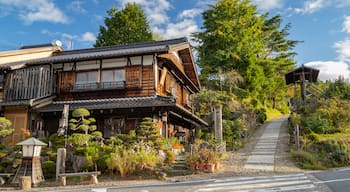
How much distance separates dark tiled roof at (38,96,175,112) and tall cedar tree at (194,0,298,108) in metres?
15.7

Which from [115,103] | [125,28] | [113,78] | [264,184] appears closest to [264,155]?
[264,184]

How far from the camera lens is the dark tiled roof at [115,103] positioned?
43.2 feet

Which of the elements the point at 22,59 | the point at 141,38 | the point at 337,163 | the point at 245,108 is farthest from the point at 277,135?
the point at 141,38

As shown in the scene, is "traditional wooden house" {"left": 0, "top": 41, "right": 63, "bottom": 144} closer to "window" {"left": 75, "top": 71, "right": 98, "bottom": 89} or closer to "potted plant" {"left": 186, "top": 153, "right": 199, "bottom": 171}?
"window" {"left": 75, "top": 71, "right": 98, "bottom": 89}

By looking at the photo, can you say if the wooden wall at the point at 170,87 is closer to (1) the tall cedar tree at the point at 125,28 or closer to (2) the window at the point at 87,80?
(2) the window at the point at 87,80

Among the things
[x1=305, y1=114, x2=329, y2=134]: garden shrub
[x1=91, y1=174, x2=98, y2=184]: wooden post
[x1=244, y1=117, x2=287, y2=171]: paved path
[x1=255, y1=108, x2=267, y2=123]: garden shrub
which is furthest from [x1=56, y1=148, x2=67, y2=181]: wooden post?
[x1=255, y1=108, x2=267, y2=123]: garden shrub

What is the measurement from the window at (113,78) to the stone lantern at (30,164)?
5679mm

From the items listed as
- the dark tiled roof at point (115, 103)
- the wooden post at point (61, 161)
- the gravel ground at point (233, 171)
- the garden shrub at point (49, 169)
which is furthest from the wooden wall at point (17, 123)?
the gravel ground at point (233, 171)

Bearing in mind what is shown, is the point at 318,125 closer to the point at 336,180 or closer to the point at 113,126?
the point at 336,180

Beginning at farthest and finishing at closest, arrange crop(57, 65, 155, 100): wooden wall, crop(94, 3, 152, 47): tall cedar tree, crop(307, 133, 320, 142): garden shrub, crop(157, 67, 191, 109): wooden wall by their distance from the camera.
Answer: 1. crop(94, 3, 152, 47): tall cedar tree
2. crop(157, 67, 191, 109): wooden wall
3. crop(57, 65, 155, 100): wooden wall
4. crop(307, 133, 320, 142): garden shrub

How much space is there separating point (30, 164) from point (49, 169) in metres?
1.04

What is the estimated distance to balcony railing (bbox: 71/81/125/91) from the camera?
588 inches

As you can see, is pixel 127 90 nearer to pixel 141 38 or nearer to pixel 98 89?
pixel 98 89

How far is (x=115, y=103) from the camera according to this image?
14.0 m
